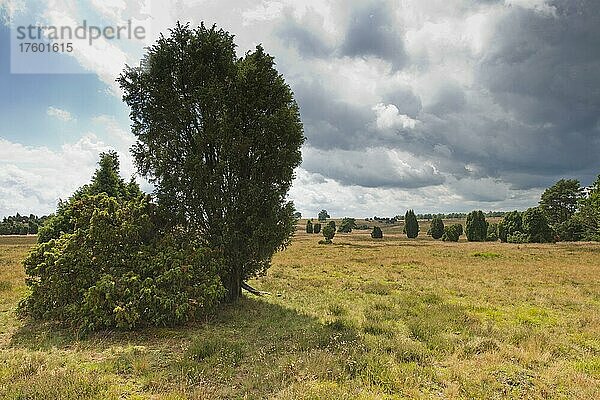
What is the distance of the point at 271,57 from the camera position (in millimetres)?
15094

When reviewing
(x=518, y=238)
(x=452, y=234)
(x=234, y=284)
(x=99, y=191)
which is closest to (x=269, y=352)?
(x=234, y=284)

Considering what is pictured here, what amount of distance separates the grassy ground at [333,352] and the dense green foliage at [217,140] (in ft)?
11.7

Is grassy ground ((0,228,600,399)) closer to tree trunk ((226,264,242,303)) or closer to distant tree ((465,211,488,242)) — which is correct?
tree trunk ((226,264,242,303))

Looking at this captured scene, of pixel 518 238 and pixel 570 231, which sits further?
pixel 570 231

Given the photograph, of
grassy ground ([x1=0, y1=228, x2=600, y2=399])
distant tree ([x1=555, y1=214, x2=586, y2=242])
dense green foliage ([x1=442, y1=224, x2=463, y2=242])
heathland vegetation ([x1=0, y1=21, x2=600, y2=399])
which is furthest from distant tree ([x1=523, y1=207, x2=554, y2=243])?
grassy ground ([x1=0, y1=228, x2=600, y2=399])

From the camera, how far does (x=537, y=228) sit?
2717 inches

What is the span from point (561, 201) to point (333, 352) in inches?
3531

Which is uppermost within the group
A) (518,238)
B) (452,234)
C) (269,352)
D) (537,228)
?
(537,228)

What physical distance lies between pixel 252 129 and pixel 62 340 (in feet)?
31.8

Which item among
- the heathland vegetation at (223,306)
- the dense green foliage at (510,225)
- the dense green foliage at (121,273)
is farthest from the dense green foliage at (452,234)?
the dense green foliage at (121,273)

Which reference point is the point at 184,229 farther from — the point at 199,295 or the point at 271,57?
the point at 271,57

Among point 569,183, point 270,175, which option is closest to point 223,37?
point 270,175

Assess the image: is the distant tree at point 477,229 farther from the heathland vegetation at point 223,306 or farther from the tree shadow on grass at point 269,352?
the tree shadow on grass at point 269,352

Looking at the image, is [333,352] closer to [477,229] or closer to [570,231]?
[570,231]
